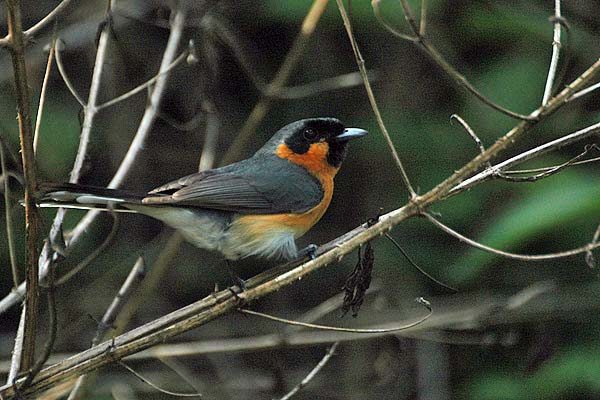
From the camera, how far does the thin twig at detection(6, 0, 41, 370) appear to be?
238 cm

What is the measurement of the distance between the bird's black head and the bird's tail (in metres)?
1.35

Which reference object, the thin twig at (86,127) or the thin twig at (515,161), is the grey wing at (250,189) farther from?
the thin twig at (515,161)

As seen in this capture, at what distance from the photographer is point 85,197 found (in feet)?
10.8

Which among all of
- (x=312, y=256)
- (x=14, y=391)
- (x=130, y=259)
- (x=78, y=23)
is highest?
(x=78, y=23)

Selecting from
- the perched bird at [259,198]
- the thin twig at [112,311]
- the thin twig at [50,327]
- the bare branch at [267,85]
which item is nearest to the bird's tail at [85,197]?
the perched bird at [259,198]

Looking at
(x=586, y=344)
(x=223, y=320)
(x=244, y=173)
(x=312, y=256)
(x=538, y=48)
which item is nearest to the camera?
(x=312, y=256)

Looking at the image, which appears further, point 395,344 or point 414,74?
point 414,74

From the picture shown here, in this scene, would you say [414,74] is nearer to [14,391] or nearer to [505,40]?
[505,40]

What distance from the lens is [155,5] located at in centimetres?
605

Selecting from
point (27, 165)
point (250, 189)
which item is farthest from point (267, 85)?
A: point (27, 165)

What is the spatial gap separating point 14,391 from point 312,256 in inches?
52.9

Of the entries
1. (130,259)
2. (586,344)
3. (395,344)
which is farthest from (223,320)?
(586,344)

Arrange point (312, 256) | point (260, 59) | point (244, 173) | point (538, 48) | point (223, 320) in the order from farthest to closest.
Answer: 1. point (260, 59)
2. point (223, 320)
3. point (538, 48)
4. point (244, 173)
5. point (312, 256)

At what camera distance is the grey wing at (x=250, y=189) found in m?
4.09
